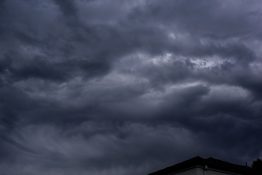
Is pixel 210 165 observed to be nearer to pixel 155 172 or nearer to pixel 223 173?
pixel 223 173

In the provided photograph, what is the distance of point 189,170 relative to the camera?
4656cm

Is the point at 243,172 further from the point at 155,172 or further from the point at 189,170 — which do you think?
the point at 155,172

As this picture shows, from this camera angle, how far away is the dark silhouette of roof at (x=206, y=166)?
4584 cm

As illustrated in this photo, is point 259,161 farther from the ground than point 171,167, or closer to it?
farther from the ground

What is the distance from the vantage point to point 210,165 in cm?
4644

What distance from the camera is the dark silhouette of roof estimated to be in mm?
45844

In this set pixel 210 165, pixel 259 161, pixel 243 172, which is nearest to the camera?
pixel 210 165

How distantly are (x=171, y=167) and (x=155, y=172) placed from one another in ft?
13.0

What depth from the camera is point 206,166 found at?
45844mm

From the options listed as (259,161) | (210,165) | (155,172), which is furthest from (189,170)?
(259,161)

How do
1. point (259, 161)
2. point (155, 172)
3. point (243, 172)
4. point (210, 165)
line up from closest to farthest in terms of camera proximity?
point (210, 165), point (243, 172), point (155, 172), point (259, 161)

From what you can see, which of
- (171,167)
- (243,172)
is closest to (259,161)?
(243,172)

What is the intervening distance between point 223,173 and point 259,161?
41.6m

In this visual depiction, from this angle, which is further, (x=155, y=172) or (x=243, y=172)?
(x=155, y=172)
